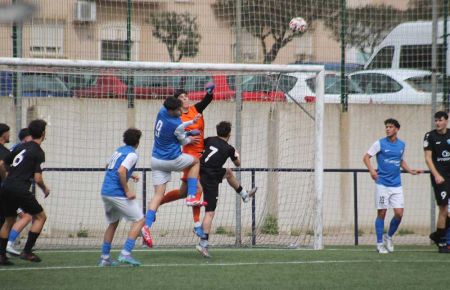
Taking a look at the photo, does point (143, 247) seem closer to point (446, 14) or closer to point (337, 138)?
point (337, 138)

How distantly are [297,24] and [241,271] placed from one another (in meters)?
6.18

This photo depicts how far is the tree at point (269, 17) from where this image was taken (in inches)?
638

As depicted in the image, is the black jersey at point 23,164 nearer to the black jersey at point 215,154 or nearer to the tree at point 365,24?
the black jersey at point 215,154

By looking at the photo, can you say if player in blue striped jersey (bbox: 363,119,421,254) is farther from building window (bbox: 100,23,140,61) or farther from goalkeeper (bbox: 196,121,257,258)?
building window (bbox: 100,23,140,61)

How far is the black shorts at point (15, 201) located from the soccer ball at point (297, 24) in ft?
20.8

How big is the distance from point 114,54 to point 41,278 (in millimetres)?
6679

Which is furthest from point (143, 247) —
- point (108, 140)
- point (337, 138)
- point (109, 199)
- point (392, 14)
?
point (392, 14)

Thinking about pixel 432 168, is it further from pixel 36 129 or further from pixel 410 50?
pixel 36 129

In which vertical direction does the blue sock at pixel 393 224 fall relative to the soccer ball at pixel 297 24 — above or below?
below

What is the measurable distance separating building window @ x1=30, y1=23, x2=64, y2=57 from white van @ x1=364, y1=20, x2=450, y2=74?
5.82m

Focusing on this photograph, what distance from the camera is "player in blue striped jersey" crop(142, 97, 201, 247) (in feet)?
39.8

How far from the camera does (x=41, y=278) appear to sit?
1045cm

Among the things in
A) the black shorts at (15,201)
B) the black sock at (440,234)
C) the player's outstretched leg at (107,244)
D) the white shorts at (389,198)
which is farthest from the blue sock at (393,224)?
the black shorts at (15,201)

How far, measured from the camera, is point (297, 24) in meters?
15.9
